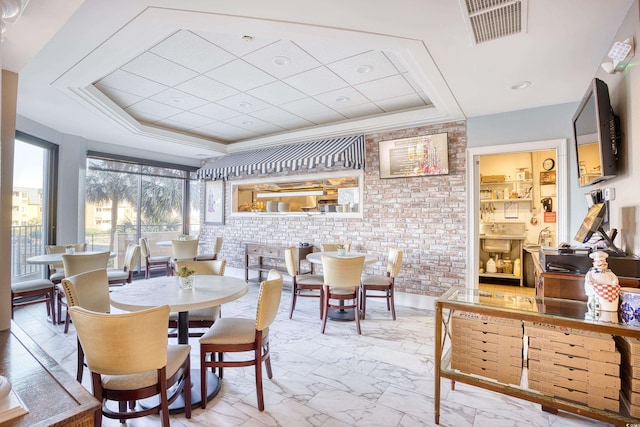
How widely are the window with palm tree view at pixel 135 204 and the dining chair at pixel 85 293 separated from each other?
13.6 ft

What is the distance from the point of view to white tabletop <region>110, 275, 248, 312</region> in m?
2.18

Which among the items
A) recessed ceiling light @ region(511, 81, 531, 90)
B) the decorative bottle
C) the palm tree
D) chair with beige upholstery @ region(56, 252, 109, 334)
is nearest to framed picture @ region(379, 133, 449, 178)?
recessed ceiling light @ region(511, 81, 531, 90)

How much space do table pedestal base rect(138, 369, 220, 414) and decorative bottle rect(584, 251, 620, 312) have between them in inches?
107

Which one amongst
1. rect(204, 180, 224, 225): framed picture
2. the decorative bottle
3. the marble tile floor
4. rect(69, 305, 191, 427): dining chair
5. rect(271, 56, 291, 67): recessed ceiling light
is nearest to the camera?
rect(69, 305, 191, 427): dining chair

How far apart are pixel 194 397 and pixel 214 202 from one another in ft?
18.9

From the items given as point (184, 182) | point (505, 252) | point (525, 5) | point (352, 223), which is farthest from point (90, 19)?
point (505, 252)

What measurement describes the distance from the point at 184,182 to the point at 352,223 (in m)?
4.64

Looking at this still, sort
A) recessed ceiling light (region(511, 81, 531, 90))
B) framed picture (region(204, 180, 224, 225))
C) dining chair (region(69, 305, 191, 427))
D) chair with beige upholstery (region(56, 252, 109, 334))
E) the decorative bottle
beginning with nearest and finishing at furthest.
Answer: dining chair (region(69, 305, 191, 427)) → the decorative bottle → recessed ceiling light (region(511, 81, 531, 90)) → chair with beige upholstery (region(56, 252, 109, 334)) → framed picture (region(204, 180, 224, 225))

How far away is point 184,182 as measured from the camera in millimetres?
7875

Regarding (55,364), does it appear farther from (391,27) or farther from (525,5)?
(525,5)

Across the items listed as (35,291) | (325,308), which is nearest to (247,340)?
(325,308)

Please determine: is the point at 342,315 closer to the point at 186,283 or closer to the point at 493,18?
the point at 186,283

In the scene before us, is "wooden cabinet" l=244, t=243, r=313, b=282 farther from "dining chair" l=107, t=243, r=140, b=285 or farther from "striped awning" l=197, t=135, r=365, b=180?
"dining chair" l=107, t=243, r=140, b=285

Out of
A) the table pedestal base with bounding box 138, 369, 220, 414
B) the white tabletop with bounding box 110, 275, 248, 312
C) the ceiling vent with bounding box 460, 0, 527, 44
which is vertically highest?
the ceiling vent with bounding box 460, 0, 527, 44
